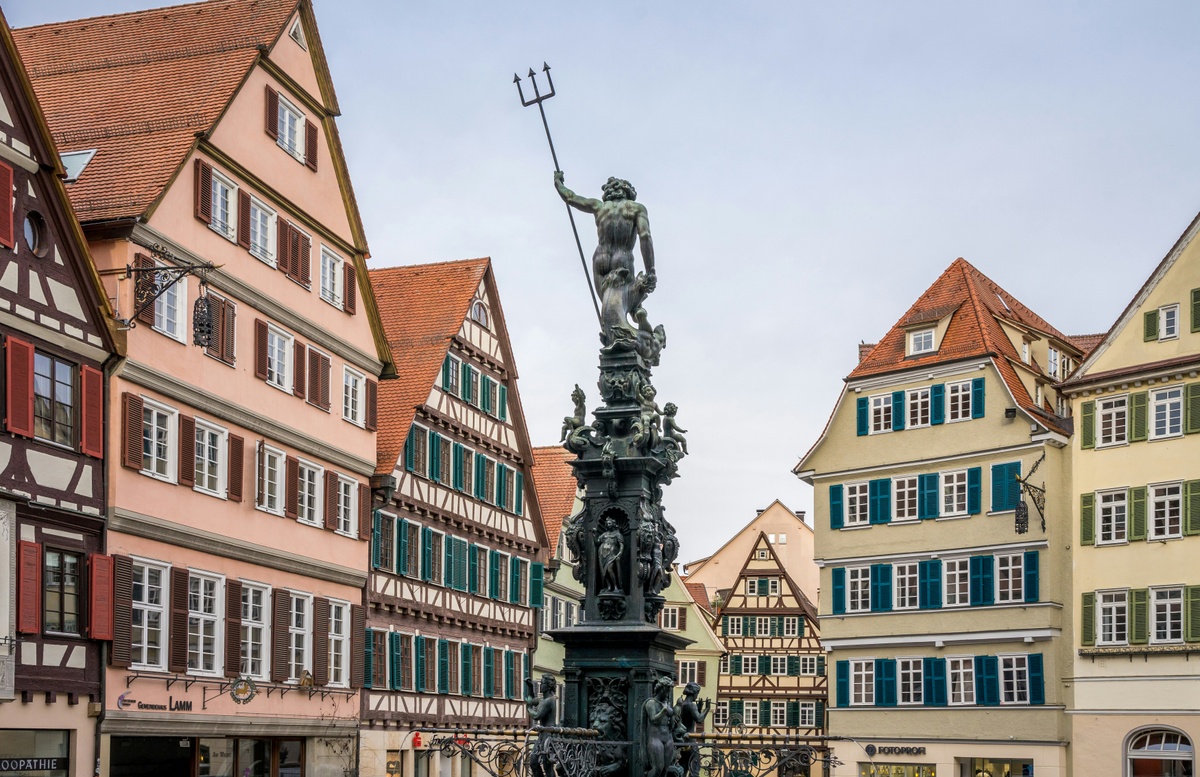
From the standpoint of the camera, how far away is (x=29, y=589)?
22656 mm

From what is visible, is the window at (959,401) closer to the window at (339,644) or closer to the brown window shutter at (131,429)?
the window at (339,644)

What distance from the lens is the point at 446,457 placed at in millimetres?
38344

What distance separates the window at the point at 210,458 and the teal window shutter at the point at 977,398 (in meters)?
19.2

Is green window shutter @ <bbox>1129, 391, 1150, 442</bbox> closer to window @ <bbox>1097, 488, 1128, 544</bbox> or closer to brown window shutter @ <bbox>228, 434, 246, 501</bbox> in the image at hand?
window @ <bbox>1097, 488, 1128, 544</bbox>

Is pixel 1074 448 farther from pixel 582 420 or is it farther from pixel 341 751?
pixel 582 420

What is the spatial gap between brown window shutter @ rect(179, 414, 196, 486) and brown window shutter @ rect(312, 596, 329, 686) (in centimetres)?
505

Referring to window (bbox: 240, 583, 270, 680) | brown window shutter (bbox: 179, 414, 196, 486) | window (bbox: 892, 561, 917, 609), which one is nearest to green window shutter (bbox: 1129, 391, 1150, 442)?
window (bbox: 892, 561, 917, 609)

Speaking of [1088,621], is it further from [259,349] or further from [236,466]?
[236,466]

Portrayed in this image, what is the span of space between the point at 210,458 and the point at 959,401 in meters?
19.7

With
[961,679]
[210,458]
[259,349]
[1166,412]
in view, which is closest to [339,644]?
[210,458]

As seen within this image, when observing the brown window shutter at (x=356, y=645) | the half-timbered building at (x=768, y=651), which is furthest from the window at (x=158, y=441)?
the half-timbered building at (x=768, y=651)

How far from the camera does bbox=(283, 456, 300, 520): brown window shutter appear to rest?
30.2m

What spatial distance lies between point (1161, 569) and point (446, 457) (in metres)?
15.3

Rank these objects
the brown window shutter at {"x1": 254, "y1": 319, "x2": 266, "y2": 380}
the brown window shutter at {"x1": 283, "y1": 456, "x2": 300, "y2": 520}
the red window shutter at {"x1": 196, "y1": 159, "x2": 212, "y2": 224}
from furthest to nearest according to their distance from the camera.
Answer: the brown window shutter at {"x1": 283, "y1": 456, "x2": 300, "y2": 520}
the brown window shutter at {"x1": 254, "y1": 319, "x2": 266, "y2": 380}
the red window shutter at {"x1": 196, "y1": 159, "x2": 212, "y2": 224}
